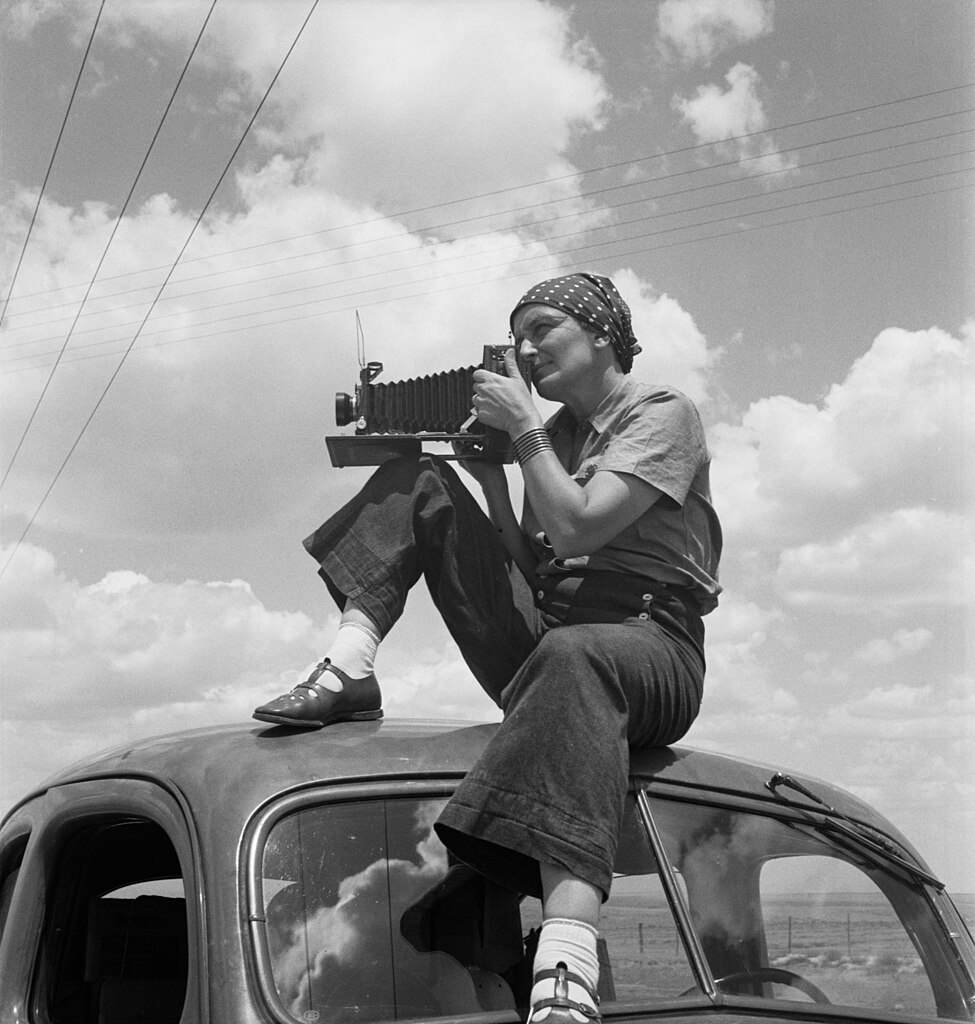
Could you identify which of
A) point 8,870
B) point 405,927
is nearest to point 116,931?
point 8,870

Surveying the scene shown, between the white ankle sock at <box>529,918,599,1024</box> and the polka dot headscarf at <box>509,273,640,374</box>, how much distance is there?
1.73 meters

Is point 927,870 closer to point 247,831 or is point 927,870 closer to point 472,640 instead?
point 472,640

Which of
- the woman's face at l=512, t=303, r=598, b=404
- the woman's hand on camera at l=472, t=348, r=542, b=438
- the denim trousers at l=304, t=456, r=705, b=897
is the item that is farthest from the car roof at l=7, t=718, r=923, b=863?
the woman's face at l=512, t=303, r=598, b=404

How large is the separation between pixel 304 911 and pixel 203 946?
→ 22cm

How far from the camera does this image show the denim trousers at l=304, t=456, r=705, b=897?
2.76 metres

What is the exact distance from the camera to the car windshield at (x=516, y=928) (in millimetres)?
2727

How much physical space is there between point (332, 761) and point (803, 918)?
1.28 metres

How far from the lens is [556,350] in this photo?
3.75 meters

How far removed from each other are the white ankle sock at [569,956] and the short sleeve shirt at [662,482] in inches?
42.3

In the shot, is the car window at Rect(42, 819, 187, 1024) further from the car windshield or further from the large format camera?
the large format camera

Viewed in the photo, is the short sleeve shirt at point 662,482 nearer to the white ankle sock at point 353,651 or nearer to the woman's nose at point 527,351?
the woman's nose at point 527,351

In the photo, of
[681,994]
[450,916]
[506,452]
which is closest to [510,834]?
[450,916]

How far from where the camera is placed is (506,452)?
3.79m

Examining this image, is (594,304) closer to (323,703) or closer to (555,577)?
(555,577)
